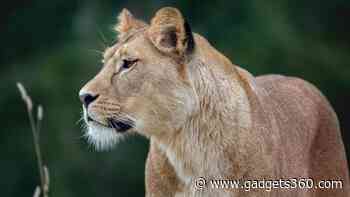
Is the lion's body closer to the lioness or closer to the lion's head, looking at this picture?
the lioness

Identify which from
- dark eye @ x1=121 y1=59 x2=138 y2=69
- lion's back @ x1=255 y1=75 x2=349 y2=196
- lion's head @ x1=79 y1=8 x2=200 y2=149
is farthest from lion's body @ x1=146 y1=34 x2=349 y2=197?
dark eye @ x1=121 y1=59 x2=138 y2=69

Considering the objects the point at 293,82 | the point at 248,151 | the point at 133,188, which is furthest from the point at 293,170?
the point at 133,188

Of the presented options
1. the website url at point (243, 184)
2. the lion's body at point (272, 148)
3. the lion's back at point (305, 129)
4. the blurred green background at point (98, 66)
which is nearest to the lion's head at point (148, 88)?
the lion's body at point (272, 148)

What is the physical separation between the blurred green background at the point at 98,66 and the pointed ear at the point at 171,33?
4945 mm

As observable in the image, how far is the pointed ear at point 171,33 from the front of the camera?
496 cm

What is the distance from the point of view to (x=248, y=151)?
16.5 ft

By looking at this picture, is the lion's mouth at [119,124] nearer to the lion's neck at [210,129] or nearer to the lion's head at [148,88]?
the lion's head at [148,88]

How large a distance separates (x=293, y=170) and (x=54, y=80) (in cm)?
533

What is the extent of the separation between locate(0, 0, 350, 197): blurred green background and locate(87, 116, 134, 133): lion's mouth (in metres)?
4.95

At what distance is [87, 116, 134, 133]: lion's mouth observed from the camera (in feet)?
16.3

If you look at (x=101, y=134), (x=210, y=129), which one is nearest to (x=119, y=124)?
(x=101, y=134)

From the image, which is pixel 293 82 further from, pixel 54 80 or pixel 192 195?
pixel 54 80

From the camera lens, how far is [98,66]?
1030 cm

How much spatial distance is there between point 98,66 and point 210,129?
540cm
